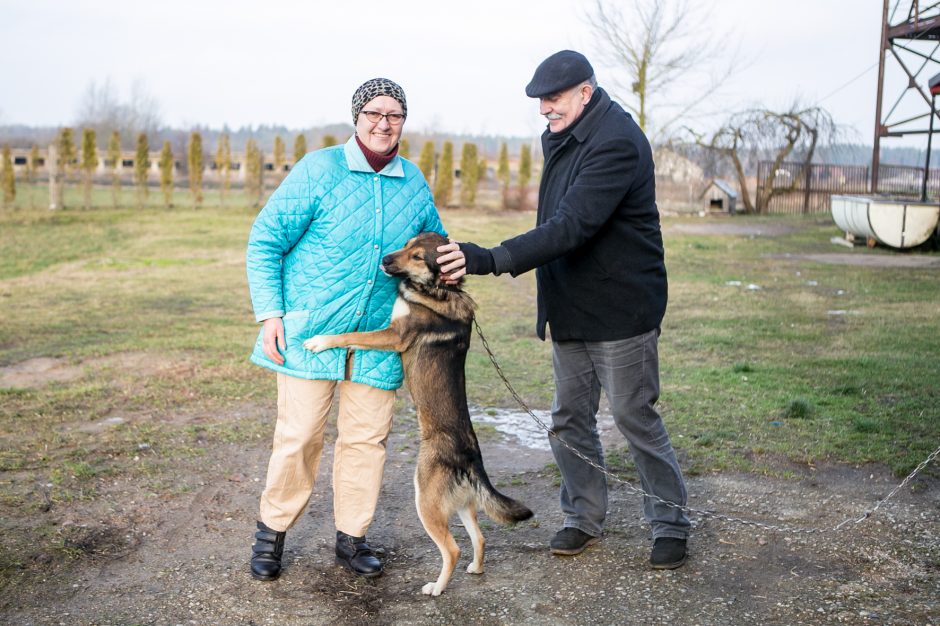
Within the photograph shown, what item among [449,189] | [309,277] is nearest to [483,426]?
[309,277]

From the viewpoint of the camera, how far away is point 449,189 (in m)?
34.8

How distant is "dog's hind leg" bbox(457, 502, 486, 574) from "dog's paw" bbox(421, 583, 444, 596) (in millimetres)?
231

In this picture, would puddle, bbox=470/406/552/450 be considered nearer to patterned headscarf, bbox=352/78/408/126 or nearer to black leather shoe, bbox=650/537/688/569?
black leather shoe, bbox=650/537/688/569

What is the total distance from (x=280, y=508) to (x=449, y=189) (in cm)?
3135

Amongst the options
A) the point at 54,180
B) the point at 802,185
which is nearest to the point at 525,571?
the point at 54,180

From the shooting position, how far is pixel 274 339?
3914 mm

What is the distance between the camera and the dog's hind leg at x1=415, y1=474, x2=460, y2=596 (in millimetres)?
3764

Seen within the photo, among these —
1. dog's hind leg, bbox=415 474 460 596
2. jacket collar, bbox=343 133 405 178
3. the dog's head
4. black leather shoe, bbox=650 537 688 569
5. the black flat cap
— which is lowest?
black leather shoe, bbox=650 537 688 569

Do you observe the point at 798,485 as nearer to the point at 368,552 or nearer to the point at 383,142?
the point at 368,552

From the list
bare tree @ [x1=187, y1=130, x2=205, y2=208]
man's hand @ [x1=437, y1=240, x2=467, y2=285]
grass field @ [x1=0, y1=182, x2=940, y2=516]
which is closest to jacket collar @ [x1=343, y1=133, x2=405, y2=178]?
man's hand @ [x1=437, y1=240, x2=467, y2=285]

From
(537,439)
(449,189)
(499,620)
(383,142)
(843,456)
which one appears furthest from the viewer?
(449,189)

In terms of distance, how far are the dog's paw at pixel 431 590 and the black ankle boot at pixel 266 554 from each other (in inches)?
28.0

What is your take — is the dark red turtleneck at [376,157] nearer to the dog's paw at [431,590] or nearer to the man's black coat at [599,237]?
the man's black coat at [599,237]

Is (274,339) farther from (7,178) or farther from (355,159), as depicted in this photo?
(7,178)
